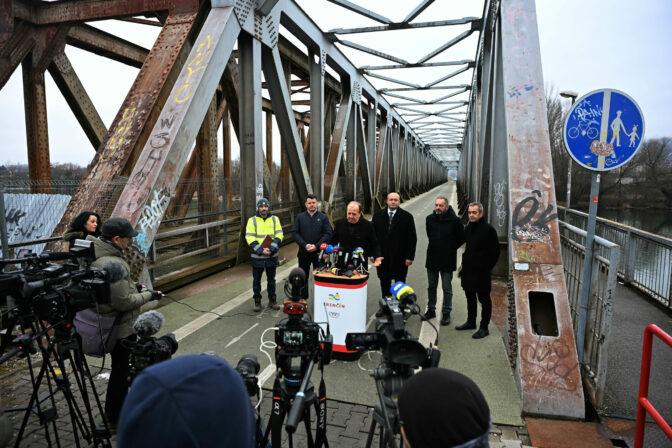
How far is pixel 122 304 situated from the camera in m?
3.17

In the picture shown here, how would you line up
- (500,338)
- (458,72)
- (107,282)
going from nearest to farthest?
(107,282)
(500,338)
(458,72)

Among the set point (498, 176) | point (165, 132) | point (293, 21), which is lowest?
point (498, 176)

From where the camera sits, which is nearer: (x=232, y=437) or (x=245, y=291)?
(x=232, y=437)

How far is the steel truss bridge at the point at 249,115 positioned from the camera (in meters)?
4.22

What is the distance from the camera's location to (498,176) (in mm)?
7418

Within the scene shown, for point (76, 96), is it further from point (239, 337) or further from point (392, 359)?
point (392, 359)

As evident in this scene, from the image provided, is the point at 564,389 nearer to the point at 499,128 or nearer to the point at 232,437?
the point at 232,437

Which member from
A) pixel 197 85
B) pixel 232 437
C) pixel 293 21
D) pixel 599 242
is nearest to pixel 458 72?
pixel 293 21

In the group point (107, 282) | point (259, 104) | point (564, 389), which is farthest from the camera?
point (259, 104)

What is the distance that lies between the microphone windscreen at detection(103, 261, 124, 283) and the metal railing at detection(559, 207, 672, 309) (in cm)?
752

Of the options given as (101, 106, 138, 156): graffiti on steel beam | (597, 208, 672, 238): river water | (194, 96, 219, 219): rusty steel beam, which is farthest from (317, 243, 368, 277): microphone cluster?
(597, 208, 672, 238): river water

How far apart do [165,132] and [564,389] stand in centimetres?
605

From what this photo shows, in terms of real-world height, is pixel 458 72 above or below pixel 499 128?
above

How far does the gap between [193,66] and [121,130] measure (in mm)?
1573
